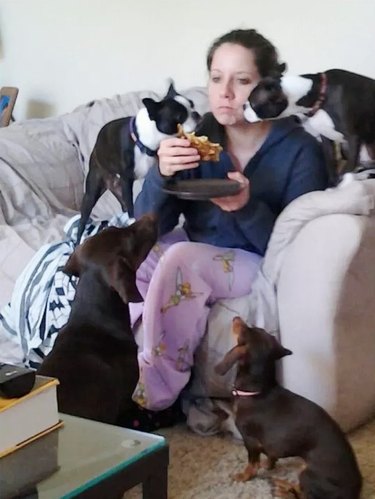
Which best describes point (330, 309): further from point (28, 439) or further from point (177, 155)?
point (28, 439)

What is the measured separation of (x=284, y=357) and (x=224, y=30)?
5.30 feet

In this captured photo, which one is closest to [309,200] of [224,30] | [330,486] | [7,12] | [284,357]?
[284,357]

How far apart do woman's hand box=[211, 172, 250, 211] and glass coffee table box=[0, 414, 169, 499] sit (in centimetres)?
84

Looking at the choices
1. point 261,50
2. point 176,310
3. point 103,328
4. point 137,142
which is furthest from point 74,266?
point 261,50

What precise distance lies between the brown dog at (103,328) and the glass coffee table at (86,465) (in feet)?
1.03

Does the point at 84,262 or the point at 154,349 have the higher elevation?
the point at 84,262

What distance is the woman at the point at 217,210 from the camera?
2.00m

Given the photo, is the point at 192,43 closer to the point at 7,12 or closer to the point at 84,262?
the point at 7,12

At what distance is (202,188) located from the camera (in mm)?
1979

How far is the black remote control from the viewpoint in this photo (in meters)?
1.14

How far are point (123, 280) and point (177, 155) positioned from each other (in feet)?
1.42

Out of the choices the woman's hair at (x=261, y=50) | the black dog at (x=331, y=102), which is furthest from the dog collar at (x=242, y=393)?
the woman's hair at (x=261, y=50)

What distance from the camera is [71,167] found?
3113 millimetres

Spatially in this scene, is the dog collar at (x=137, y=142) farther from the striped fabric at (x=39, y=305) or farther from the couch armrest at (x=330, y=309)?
the couch armrest at (x=330, y=309)
